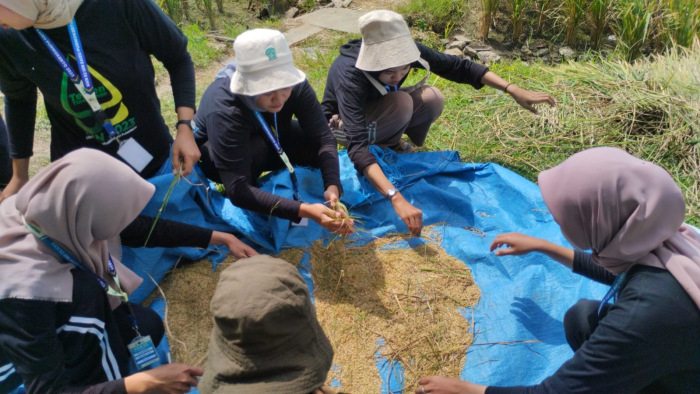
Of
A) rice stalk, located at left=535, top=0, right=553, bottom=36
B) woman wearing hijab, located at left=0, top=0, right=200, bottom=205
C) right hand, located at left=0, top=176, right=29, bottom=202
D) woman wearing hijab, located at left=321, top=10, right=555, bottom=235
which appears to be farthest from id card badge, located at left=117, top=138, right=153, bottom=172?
rice stalk, located at left=535, top=0, right=553, bottom=36

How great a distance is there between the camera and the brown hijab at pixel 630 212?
1.43m

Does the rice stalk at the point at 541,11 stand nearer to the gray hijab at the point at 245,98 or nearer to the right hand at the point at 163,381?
the gray hijab at the point at 245,98

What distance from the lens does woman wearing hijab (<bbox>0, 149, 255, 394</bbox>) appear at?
1530mm

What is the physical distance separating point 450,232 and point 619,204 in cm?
142

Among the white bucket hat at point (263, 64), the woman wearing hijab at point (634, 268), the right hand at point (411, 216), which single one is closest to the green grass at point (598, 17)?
the right hand at point (411, 216)

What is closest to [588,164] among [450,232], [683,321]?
[683,321]

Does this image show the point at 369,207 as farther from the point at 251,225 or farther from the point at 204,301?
the point at 204,301

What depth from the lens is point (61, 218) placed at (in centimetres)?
155

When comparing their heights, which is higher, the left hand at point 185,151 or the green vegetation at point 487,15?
the left hand at point 185,151

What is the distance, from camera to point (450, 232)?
2.86 m

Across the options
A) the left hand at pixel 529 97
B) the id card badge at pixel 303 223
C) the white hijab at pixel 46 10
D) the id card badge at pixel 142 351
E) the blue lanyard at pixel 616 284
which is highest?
the white hijab at pixel 46 10

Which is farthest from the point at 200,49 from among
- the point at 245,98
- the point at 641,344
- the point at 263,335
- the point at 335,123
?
the point at 641,344

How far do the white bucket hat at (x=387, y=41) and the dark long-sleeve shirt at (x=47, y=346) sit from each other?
1.88 m

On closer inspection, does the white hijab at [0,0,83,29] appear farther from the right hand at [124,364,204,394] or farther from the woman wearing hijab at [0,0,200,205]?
the right hand at [124,364,204,394]
